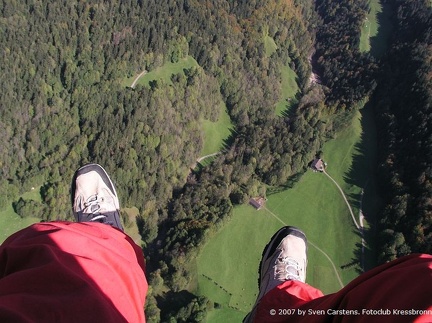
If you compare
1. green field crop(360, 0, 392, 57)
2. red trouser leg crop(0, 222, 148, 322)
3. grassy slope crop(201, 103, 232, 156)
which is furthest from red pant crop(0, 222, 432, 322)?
green field crop(360, 0, 392, 57)

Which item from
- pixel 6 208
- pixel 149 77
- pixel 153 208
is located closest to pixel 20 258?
pixel 153 208

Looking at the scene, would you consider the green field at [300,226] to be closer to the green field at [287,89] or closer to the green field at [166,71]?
the green field at [287,89]

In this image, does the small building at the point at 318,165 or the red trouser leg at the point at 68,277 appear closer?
the red trouser leg at the point at 68,277

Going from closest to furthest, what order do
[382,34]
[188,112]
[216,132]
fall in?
[188,112] < [216,132] < [382,34]

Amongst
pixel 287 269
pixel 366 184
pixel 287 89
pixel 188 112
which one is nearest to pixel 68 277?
pixel 287 269

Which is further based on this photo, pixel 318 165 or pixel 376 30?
pixel 376 30

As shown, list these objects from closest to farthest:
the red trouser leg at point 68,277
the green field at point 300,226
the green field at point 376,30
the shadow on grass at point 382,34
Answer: the red trouser leg at point 68,277
the green field at point 300,226
the shadow on grass at point 382,34
the green field at point 376,30

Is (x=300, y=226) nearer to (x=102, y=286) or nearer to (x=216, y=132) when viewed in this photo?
(x=216, y=132)

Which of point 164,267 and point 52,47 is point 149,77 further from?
point 164,267

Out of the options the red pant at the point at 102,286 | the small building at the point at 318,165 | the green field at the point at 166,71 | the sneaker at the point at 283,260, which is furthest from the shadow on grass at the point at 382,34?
the red pant at the point at 102,286
